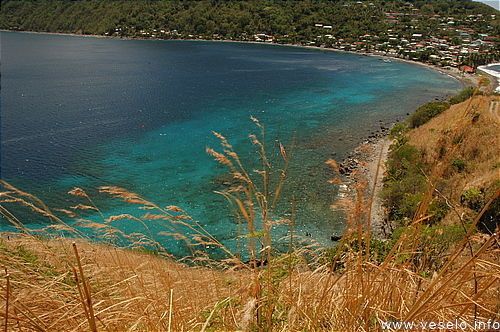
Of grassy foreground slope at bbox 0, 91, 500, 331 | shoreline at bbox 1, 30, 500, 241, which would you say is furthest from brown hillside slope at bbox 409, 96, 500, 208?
grassy foreground slope at bbox 0, 91, 500, 331

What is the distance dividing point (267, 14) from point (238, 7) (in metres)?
14.0

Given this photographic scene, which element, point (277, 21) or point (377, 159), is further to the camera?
point (277, 21)

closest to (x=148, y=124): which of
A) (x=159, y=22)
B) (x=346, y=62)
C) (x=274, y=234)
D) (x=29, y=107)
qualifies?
(x=29, y=107)

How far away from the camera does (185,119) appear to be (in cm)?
3584

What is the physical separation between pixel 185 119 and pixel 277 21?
92.9 m

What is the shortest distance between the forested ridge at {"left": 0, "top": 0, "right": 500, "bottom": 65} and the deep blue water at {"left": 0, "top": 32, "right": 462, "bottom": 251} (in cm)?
3350

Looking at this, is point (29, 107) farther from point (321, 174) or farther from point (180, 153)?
point (321, 174)

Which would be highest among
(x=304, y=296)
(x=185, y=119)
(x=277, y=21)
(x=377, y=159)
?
(x=277, y=21)

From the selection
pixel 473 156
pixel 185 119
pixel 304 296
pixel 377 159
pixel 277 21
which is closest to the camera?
pixel 304 296

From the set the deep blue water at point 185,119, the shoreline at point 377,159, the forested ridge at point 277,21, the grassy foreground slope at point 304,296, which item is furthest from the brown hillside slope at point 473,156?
the forested ridge at point 277,21

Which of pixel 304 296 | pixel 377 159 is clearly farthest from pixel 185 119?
pixel 304 296

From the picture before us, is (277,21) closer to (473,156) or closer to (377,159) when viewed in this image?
(377,159)

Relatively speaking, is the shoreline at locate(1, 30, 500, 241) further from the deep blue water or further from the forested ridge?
the forested ridge

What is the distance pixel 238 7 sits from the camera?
417 feet
